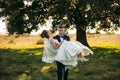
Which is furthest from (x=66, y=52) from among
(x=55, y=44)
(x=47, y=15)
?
(x=47, y=15)

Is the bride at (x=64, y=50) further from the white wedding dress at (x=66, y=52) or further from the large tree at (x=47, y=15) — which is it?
the large tree at (x=47, y=15)

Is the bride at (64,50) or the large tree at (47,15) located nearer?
the bride at (64,50)

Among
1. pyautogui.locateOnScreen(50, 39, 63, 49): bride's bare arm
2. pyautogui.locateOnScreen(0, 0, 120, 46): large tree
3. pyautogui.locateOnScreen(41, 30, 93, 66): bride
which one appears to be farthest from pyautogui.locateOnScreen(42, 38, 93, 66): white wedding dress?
pyautogui.locateOnScreen(0, 0, 120, 46): large tree

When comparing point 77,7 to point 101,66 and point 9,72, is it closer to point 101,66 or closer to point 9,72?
point 101,66

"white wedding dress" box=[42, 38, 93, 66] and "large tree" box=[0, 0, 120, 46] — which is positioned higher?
"large tree" box=[0, 0, 120, 46]

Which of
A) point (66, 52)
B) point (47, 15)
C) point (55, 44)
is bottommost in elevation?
point (66, 52)

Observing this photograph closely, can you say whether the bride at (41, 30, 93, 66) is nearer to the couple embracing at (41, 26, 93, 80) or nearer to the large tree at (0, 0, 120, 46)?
the couple embracing at (41, 26, 93, 80)

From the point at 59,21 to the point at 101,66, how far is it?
15.6 m

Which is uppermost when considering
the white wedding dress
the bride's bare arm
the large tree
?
the large tree

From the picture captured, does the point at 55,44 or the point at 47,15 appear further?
the point at 47,15

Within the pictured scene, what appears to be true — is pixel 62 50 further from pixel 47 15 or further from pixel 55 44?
pixel 47 15

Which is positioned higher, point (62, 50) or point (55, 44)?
point (55, 44)

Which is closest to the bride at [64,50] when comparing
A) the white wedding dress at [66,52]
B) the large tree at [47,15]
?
the white wedding dress at [66,52]

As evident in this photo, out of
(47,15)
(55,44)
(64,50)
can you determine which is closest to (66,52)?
(64,50)
